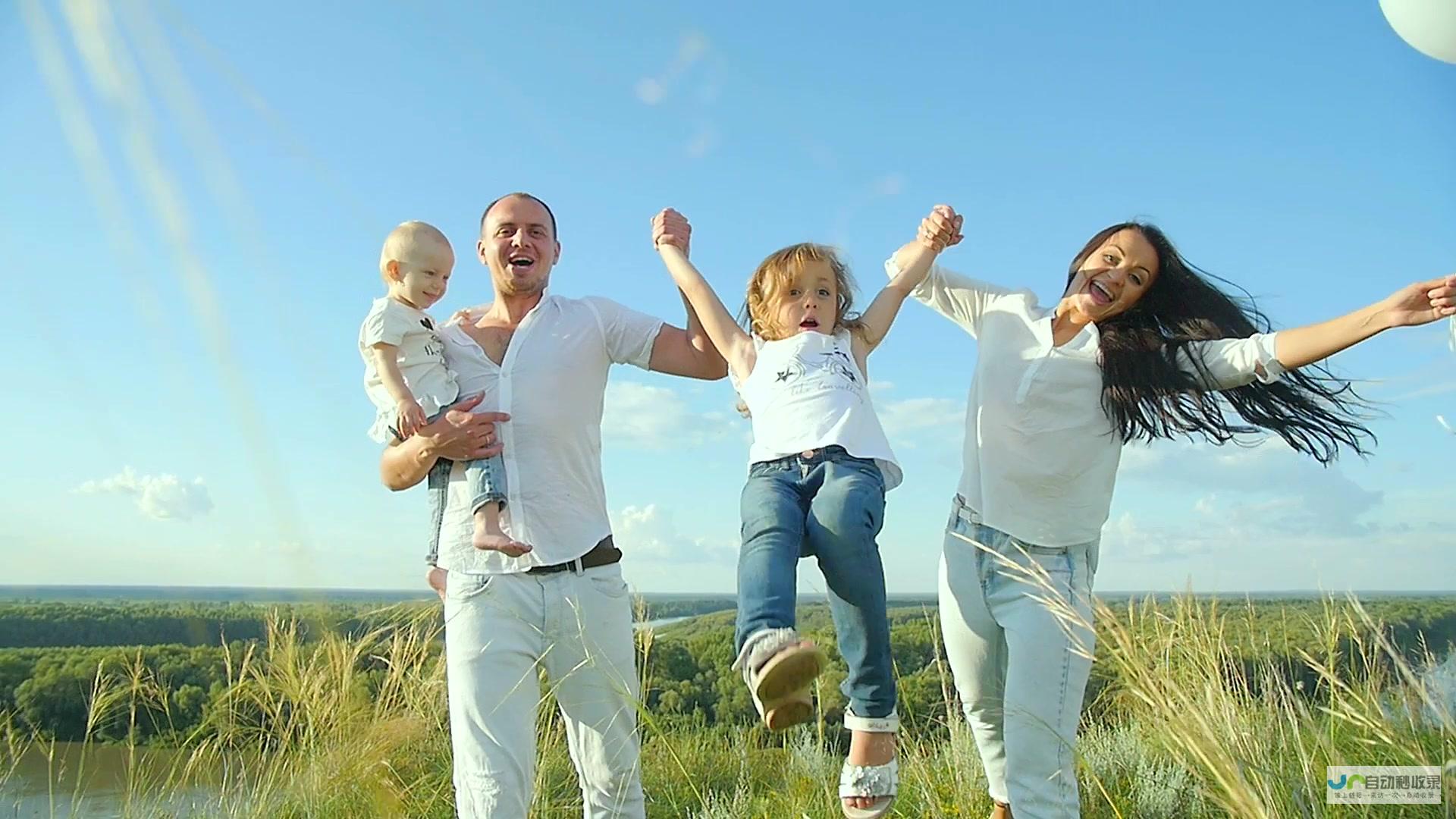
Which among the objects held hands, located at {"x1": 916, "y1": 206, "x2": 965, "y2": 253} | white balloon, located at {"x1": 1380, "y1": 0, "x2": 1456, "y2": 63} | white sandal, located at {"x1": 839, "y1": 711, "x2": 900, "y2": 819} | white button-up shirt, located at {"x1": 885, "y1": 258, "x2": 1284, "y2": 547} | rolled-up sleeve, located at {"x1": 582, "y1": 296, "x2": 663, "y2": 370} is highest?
white balloon, located at {"x1": 1380, "y1": 0, "x2": 1456, "y2": 63}

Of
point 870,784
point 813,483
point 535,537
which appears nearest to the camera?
point 870,784

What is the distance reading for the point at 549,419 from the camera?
3316 mm

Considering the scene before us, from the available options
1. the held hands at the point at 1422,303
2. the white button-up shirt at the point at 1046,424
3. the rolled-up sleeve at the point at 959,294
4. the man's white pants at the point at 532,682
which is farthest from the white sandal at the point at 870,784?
the held hands at the point at 1422,303

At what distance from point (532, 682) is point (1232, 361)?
2503mm

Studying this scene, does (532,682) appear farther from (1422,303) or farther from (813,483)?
(1422,303)

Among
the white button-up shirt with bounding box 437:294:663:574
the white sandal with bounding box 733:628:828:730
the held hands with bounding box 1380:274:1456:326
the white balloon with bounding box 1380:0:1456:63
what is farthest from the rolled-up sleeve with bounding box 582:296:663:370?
the white balloon with bounding box 1380:0:1456:63

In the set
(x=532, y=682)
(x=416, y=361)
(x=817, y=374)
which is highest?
(x=416, y=361)

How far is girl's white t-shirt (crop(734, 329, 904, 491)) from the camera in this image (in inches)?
122

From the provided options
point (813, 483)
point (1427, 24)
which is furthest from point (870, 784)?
point (1427, 24)

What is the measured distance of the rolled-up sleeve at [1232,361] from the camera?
327 cm

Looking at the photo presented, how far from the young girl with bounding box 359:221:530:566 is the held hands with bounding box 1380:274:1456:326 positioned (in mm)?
2740

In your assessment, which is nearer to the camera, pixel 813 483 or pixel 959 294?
pixel 813 483

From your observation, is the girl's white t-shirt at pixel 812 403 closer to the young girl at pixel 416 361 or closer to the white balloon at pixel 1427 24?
the young girl at pixel 416 361

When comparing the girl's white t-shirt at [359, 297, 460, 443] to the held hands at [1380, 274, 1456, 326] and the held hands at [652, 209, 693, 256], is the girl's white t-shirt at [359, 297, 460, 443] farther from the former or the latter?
the held hands at [1380, 274, 1456, 326]
